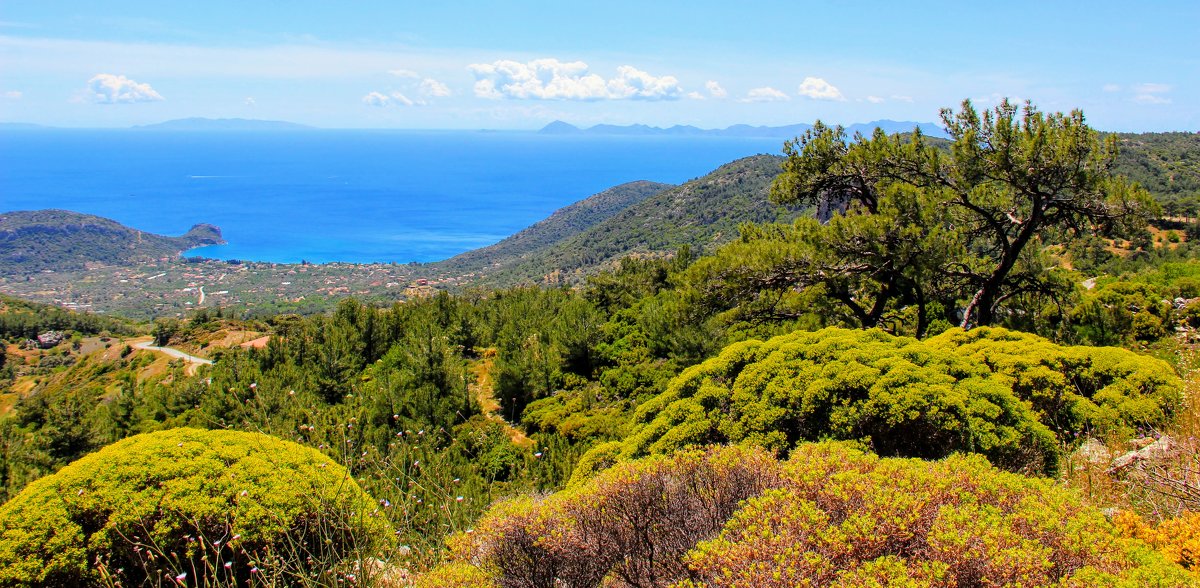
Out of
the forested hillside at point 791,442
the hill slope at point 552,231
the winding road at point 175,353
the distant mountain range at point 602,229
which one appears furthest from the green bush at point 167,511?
the hill slope at point 552,231

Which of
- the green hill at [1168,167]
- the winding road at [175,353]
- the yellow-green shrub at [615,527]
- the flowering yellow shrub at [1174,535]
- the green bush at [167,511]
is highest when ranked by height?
the green hill at [1168,167]

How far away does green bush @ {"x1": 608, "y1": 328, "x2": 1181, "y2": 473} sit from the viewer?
5.06 metres

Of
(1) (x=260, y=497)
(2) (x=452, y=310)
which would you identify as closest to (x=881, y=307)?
(1) (x=260, y=497)

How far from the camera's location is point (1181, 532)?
3.07m

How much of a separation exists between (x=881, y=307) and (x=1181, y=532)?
765cm

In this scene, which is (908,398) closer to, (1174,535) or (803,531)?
(1174,535)

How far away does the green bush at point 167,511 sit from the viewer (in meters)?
4.72

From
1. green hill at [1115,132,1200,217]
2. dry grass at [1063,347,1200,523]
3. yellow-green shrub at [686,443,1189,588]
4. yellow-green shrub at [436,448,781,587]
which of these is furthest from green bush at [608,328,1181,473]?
green hill at [1115,132,1200,217]

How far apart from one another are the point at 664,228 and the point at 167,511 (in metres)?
80.9

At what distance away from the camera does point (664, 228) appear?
8412cm

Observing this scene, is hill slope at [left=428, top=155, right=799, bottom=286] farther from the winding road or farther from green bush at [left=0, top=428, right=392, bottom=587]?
green bush at [left=0, top=428, right=392, bottom=587]

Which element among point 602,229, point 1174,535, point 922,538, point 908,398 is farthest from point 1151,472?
point 602,229

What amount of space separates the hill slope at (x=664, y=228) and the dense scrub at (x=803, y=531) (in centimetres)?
6112

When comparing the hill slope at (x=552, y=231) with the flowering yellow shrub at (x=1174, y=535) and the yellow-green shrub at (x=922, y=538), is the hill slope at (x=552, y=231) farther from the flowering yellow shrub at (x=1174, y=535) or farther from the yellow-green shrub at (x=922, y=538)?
the flowering yellow shrub at (x=1174, y=535)
